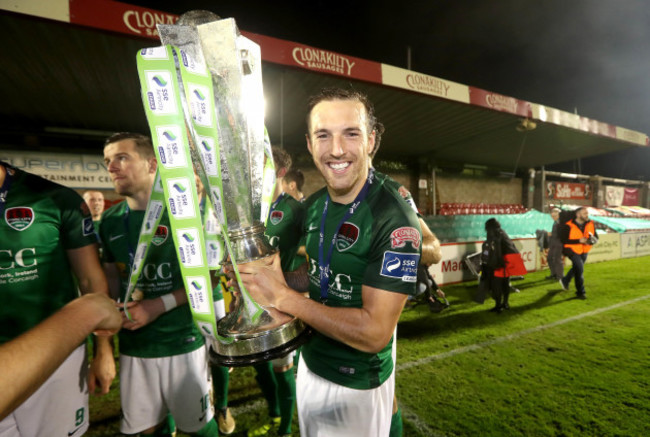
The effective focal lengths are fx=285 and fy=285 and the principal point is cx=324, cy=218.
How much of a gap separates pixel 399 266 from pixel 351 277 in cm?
28

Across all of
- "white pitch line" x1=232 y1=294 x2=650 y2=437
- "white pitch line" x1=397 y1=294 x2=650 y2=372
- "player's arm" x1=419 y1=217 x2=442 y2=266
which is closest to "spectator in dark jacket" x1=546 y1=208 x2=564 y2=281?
"white pitch line" x1=232 y1=294 x2=650 y2=437

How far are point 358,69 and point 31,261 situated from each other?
22.0ft

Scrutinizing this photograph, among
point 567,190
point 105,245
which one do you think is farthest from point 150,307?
point 567,190

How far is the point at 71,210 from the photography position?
176cm

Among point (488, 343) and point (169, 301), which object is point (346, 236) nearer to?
point (169, 301)

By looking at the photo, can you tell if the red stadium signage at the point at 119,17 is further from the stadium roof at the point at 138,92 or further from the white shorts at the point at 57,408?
the white shorts at the point at 57,408

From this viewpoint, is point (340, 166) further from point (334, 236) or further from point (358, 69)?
point (358, 69)

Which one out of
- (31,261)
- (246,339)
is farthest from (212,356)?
(31,261)

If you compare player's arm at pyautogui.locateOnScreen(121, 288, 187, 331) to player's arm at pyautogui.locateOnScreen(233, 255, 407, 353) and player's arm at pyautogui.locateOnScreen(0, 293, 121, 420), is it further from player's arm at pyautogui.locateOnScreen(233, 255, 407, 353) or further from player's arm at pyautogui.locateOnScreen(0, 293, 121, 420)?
player's arm at pyautogui.locateOnScreen(233, 255, 407, 353)

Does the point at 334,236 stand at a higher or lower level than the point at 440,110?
lower

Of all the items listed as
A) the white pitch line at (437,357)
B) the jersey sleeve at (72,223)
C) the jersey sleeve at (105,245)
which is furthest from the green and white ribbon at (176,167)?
the white pitch line at (437,357)

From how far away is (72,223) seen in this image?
1.75 m

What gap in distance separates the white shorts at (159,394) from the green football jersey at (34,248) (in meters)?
0.68

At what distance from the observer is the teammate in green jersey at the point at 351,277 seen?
1163 millimetres
